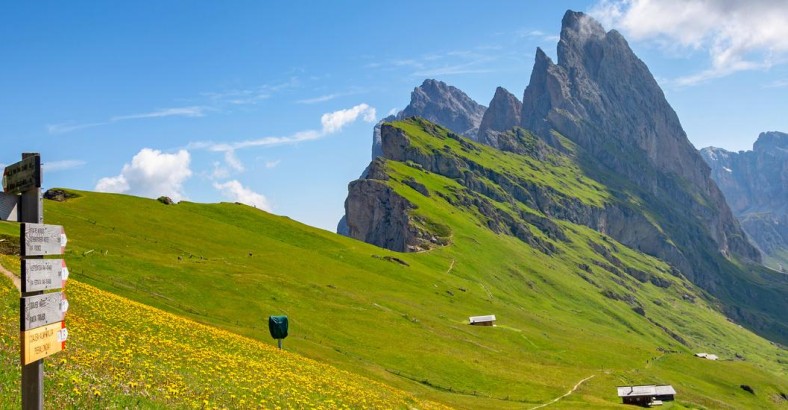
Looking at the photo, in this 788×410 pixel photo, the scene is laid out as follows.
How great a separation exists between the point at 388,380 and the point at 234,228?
89.0m

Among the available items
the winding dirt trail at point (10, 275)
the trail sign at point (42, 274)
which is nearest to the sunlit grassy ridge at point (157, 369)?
the winding dirt trail at point (10, 275)

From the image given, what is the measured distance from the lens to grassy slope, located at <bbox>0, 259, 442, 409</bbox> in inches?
902

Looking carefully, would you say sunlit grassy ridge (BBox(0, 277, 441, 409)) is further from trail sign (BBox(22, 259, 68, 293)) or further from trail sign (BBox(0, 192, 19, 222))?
trail sign (BBox(0, 192, 19, 222))

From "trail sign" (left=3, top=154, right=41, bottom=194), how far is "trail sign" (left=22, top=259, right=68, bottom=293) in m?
1.93

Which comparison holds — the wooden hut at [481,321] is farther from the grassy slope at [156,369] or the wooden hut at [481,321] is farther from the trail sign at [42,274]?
the trail sign at [42,274]

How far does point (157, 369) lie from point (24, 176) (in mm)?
15719

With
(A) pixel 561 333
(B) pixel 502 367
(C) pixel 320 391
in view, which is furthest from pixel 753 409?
(C) pixel 320 391

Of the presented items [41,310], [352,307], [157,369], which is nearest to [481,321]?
[352,307]

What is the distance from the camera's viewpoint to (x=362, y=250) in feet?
602

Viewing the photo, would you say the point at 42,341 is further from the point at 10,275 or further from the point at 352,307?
the point at 352,307

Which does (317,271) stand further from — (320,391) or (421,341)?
(320,391)

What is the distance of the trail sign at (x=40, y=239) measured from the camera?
1548 cm

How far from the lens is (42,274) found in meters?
15.9

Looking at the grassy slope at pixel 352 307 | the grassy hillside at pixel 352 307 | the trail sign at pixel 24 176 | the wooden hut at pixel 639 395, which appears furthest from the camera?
the wooden hut at pixel 639 395
